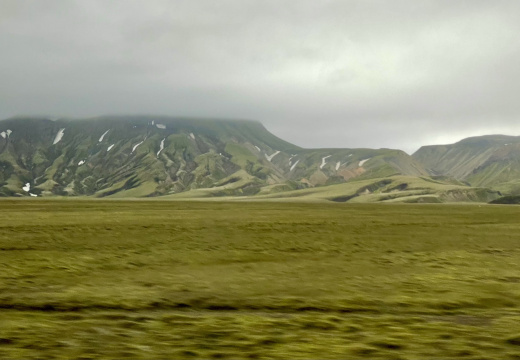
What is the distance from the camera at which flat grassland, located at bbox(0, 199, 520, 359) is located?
416 inches

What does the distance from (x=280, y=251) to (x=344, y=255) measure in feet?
14.8

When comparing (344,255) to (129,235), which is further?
(129,235)

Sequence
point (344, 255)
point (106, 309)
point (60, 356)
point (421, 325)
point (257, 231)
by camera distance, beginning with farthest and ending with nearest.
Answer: point (257, 231) < point (344, 255) < point (106, 309) < point (421, 325) < point (60, 356)

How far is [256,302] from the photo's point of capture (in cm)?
1566

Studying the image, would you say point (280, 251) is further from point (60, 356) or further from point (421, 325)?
point (60, 356)

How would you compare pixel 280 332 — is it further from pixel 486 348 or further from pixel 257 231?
pixel 257 231

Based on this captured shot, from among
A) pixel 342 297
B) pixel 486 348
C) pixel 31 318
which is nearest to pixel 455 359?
pixel 486 348

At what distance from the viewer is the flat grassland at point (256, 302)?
34.7ft

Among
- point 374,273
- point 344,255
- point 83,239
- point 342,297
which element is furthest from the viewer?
point 83,239

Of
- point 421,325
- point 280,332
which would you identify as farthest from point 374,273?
point 280,332

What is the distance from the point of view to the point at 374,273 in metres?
22.0

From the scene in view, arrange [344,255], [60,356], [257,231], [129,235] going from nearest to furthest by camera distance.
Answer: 1. [60,356]
2. [344,255]
3. [129,235]
4. [257,231]

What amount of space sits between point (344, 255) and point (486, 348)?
1845 cm

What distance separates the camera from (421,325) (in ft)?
41.4
